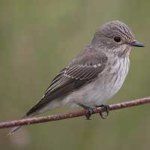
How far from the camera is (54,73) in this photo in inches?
→ 302

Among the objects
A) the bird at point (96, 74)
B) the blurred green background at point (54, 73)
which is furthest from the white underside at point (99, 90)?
the blurred green background at point (54, 73)

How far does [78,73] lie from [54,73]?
778mm

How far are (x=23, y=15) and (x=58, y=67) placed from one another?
621 millimetres

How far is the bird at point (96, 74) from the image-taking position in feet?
21.7

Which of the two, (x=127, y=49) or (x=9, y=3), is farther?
(x=9, y=3)

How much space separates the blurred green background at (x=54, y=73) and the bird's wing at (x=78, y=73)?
644mm

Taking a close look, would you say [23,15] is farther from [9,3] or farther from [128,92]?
[128,92]

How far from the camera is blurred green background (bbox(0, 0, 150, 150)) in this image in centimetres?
760

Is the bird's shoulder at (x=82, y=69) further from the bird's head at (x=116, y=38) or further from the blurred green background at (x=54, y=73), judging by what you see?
the blurred green background at (x=54, y=73)

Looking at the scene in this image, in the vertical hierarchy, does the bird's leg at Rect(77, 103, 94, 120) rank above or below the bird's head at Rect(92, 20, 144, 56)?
below

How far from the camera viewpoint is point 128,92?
7.75 metres

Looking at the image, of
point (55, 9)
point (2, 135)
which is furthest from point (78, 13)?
point (2, 135)

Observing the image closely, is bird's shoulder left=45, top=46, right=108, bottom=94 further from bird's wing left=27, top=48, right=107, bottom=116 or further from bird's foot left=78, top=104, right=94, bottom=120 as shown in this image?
bird's foot left=78, top=104, right=94, bottom=120

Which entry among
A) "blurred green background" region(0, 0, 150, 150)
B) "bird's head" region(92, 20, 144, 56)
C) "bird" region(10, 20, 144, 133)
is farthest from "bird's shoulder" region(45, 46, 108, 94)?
"blurred green background" region(0, 0, 150, 150)
